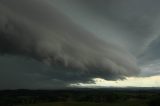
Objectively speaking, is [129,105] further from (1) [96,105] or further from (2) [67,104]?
(2) [67,104]

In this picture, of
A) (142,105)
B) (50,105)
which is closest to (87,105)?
(50,105)

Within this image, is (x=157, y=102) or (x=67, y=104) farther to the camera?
(x=67, y=104)

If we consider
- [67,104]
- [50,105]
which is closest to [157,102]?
[67,104]

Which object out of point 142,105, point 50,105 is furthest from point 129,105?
point 50,105

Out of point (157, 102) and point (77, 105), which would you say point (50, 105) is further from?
point (157, 102)

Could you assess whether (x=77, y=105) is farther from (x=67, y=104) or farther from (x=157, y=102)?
(x=157, y=102)

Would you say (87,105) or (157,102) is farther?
(87,105)
